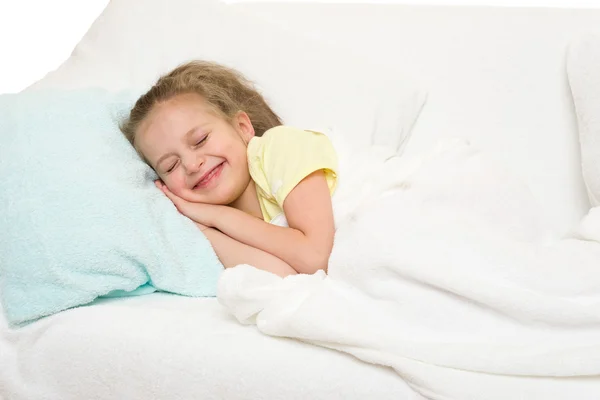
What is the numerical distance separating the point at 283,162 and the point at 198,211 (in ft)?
0.64

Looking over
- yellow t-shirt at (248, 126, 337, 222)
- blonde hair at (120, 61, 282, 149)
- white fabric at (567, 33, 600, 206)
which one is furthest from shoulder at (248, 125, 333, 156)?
white fabric at (567, 33, 600, 206)

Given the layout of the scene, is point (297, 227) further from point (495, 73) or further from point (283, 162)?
point (495, 73)

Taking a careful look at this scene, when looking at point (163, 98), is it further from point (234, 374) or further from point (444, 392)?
point (444, 392)

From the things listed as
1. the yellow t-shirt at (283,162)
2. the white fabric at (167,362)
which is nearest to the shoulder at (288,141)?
the yellow t-shirt at (283,162)

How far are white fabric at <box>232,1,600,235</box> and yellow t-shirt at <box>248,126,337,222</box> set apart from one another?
12.5 inches

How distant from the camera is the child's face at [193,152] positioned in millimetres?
1498

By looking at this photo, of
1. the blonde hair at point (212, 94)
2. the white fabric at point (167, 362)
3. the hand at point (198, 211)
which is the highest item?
the blonde hair at point (212, 94)

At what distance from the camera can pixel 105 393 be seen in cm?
119

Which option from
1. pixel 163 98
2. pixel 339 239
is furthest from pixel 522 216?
→ pixel 163 98

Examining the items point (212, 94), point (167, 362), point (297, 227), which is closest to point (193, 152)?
point (212, 94)

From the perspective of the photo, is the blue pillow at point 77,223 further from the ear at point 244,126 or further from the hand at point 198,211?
the ear at point 244,126

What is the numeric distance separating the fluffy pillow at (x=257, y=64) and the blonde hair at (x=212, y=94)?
0.18 ft

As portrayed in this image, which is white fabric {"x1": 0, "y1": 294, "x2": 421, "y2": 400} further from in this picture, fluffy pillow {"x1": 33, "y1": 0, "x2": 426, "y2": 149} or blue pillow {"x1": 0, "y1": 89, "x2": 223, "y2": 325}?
fluffy pillow {"x1": 33, "y1": 0, "x2": 426, "y2": 149}

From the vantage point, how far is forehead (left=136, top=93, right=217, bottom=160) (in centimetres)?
150
